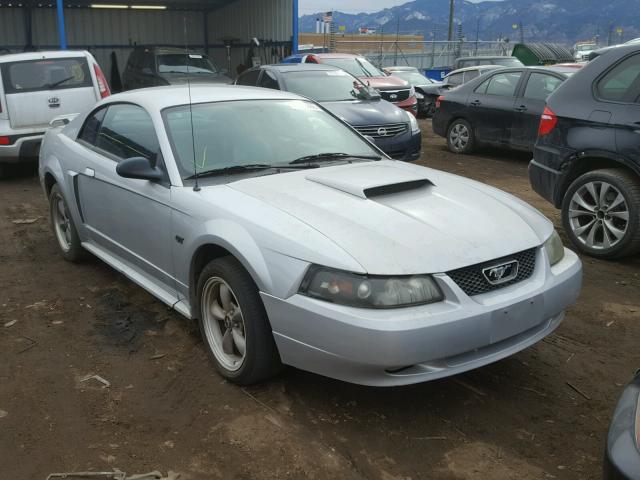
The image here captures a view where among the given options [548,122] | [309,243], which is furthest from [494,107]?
[309,243]

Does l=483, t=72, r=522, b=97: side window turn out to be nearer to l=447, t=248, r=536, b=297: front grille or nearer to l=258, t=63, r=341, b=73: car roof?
l=258, t=63, r=341, b=73: car roof

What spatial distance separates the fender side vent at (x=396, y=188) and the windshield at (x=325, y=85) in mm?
5996

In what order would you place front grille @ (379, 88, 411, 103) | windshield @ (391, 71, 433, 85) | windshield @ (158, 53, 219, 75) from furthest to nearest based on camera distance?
windshield @ (391, 71, 433, 85), windshield @ (158, 53, 219, 75), front grille @ (379, 88, 411, 103)

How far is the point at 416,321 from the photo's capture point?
2.69 meters

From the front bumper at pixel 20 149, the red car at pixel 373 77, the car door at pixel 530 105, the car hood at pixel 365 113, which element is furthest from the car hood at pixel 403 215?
the red car at pixel 373 77

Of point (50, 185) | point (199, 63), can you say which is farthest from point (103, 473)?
point (199, 63)

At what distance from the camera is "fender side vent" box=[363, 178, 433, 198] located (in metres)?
3.42

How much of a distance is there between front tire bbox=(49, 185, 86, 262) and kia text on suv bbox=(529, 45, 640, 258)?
13.3 feet

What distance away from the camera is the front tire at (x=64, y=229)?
5.13 m

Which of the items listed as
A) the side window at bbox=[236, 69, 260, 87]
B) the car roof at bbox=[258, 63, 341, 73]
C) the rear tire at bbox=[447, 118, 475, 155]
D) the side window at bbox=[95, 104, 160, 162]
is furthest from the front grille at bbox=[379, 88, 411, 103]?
the side window at bbox=[95, 104, 160, 162]

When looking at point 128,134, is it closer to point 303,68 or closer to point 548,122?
point 548,122

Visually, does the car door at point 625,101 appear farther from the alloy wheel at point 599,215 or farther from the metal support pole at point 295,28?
the metal support pole at point 295,28

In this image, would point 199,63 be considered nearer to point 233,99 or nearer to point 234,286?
point 233,99

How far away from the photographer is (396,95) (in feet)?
45.9
